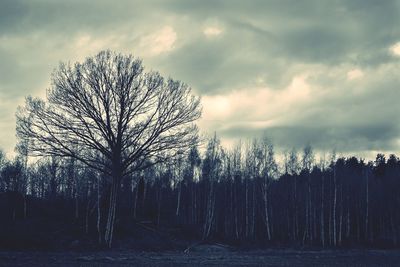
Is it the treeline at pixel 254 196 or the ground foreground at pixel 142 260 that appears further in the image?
the treeline at pixel 254 196

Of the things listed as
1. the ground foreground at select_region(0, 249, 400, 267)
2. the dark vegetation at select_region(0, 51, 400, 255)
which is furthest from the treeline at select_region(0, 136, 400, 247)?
the ground foreground at select_region(0, 249, 400, 267)

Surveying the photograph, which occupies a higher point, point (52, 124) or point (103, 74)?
point (103, 74)

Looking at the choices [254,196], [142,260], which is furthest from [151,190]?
[142,260]

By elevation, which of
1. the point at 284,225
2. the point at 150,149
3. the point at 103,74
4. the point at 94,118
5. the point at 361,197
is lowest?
the point at 284,225

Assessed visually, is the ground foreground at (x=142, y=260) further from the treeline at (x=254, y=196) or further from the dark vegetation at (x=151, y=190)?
the treeline at (x=254, y=196)

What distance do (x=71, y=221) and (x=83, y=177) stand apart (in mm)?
17171

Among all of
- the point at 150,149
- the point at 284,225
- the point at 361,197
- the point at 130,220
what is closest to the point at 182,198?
the point at 284,225

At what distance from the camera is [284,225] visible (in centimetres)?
6525

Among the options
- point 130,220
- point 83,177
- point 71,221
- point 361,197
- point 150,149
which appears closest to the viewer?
point 150,149

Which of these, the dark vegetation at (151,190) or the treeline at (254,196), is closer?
the dark vegetation at (151,190)

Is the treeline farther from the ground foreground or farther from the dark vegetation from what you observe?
the ground foreground

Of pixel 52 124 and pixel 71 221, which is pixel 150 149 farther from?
pixel 71 221

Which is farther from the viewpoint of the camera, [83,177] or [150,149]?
[83,177]

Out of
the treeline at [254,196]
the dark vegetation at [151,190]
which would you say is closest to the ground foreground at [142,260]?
the dark vegetation at [151,190]
